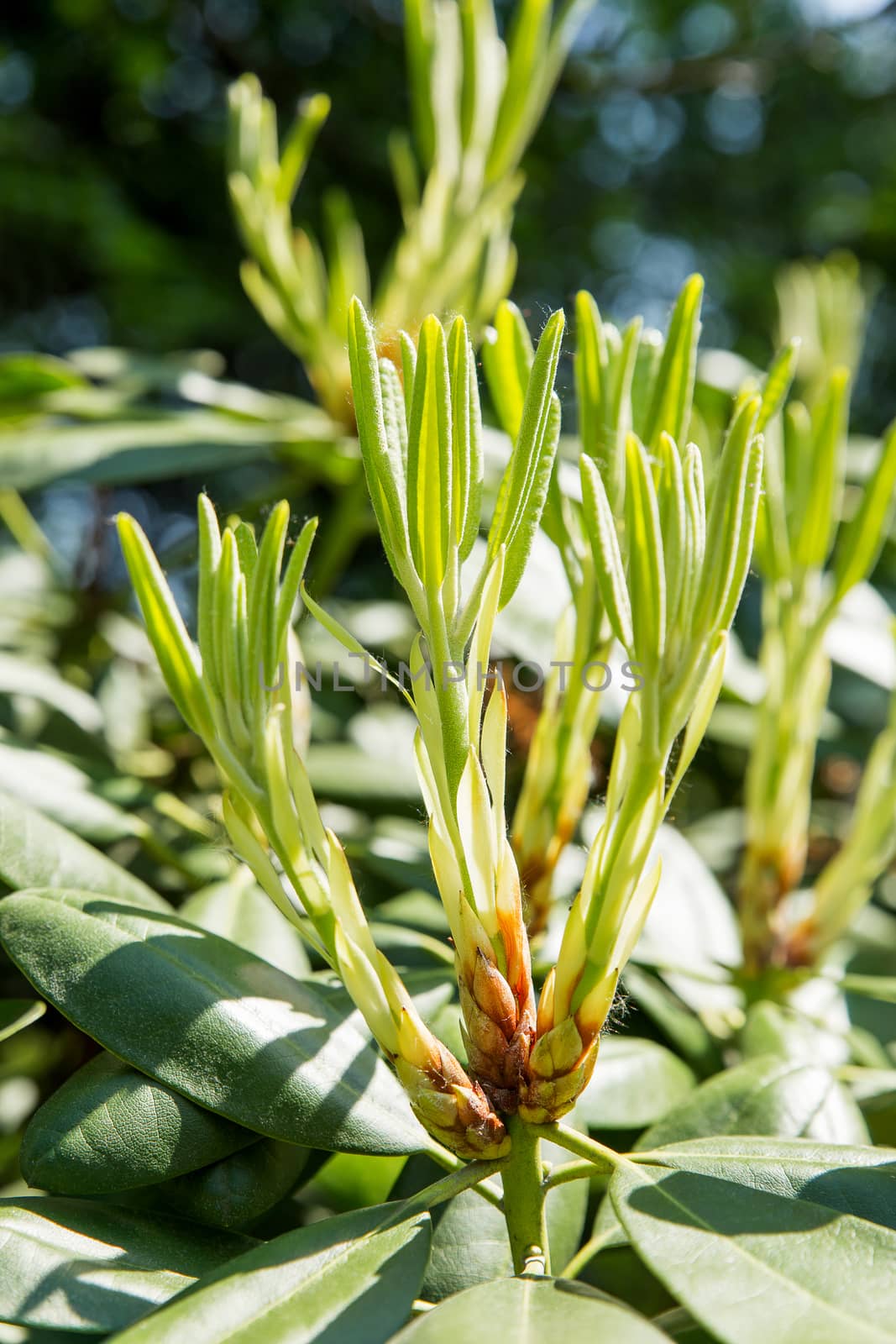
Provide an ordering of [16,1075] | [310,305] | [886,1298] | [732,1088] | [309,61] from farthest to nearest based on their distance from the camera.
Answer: [309,61] < [310,305] < [16,1075] < [732,1088] < [886,1298]

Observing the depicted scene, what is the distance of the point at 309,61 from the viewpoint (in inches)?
104

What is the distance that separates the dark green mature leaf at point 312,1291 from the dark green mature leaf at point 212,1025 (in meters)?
0.05

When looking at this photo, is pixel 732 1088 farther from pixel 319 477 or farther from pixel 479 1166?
pixel 319 477

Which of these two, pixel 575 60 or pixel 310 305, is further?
pixel 575 60

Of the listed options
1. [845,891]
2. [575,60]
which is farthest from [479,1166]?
[575,60]

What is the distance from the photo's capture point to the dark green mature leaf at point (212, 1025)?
0.50 meters

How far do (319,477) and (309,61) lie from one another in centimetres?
189

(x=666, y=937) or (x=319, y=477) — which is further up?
(x=319, y=477)

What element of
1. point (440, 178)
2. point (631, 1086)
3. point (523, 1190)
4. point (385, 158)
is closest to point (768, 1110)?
point (631, 1086)

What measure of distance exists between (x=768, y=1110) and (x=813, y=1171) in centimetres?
13

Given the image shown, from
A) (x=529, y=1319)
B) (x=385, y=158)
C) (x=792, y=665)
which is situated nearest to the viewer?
(x=529, y=1319)

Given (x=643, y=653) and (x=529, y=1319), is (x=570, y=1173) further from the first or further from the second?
(x=643, y=653)

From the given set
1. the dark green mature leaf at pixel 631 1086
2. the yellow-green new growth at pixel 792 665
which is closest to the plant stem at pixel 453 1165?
the dark green mature leaf at pixel 631 1086

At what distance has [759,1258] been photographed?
1.33 ft
